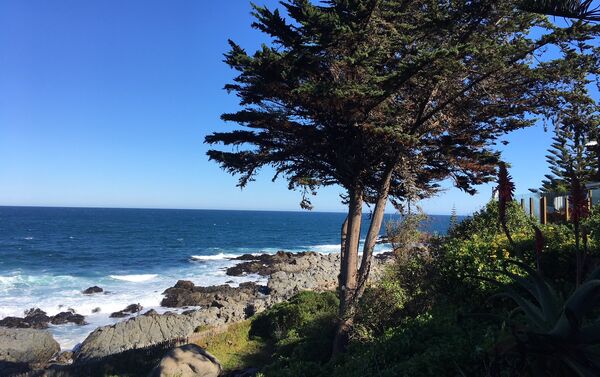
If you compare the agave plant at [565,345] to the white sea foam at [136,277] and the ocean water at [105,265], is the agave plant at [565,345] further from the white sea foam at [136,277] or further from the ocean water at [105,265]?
the white sea foam at [136,277]

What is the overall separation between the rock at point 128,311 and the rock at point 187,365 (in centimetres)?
1647

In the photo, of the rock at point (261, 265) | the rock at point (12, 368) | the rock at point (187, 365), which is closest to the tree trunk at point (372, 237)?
the rock at point (187, 365)

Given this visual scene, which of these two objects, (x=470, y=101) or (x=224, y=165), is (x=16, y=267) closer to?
(x=224, y=165)

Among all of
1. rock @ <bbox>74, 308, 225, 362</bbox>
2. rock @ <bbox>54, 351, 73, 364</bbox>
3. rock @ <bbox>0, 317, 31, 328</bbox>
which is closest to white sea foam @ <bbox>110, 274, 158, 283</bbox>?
rock @ <bbox>0, 317, 31, 328</bbox>

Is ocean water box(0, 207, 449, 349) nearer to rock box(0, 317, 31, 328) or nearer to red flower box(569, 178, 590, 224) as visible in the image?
rock box(0, 317, 31, 328)

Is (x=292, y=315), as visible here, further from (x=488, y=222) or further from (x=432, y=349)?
(x=432, y=349)

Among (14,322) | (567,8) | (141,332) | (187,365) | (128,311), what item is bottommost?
(14,322)

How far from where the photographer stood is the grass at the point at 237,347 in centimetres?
1309

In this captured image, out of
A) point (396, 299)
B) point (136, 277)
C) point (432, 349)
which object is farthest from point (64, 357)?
point (136, 277)

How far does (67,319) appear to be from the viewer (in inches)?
980

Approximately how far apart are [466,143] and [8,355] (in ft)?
63.9

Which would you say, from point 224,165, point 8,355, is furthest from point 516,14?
point 8,355

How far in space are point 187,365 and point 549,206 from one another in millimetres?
11905

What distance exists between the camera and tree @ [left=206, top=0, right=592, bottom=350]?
30.2 ft
